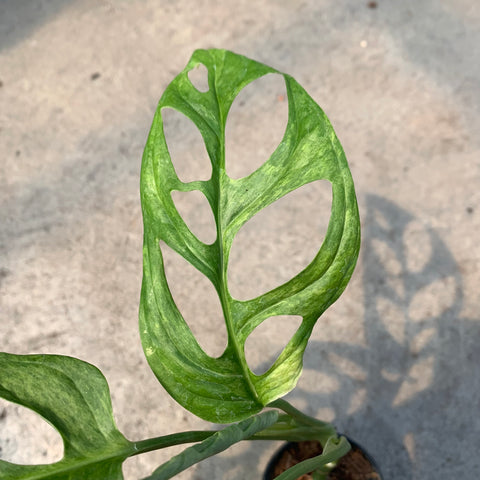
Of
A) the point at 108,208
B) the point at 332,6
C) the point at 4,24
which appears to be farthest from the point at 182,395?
the point at 4,24

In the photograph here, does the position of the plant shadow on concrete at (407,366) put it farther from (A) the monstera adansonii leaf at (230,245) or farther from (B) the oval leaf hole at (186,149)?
(A) the monstera adansonii leaf at (230,245)

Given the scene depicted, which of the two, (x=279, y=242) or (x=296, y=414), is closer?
(x=296, y=414)

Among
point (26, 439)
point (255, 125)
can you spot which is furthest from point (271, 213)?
point (26, 439)

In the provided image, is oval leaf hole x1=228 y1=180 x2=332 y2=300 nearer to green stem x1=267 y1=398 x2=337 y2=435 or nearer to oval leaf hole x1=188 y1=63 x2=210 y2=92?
oval leaf hole x1=188 y1=63 x2=210 y2=92

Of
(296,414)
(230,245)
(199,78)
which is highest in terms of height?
(199,78)

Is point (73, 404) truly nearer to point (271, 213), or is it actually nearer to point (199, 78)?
point (271, 213)

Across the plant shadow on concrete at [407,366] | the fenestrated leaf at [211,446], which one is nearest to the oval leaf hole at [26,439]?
the plant shadow on concrete at [407,366]

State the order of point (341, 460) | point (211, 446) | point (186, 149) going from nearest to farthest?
1. point (211, 446)
2. point (341, 460)
3. point (186, 149)
